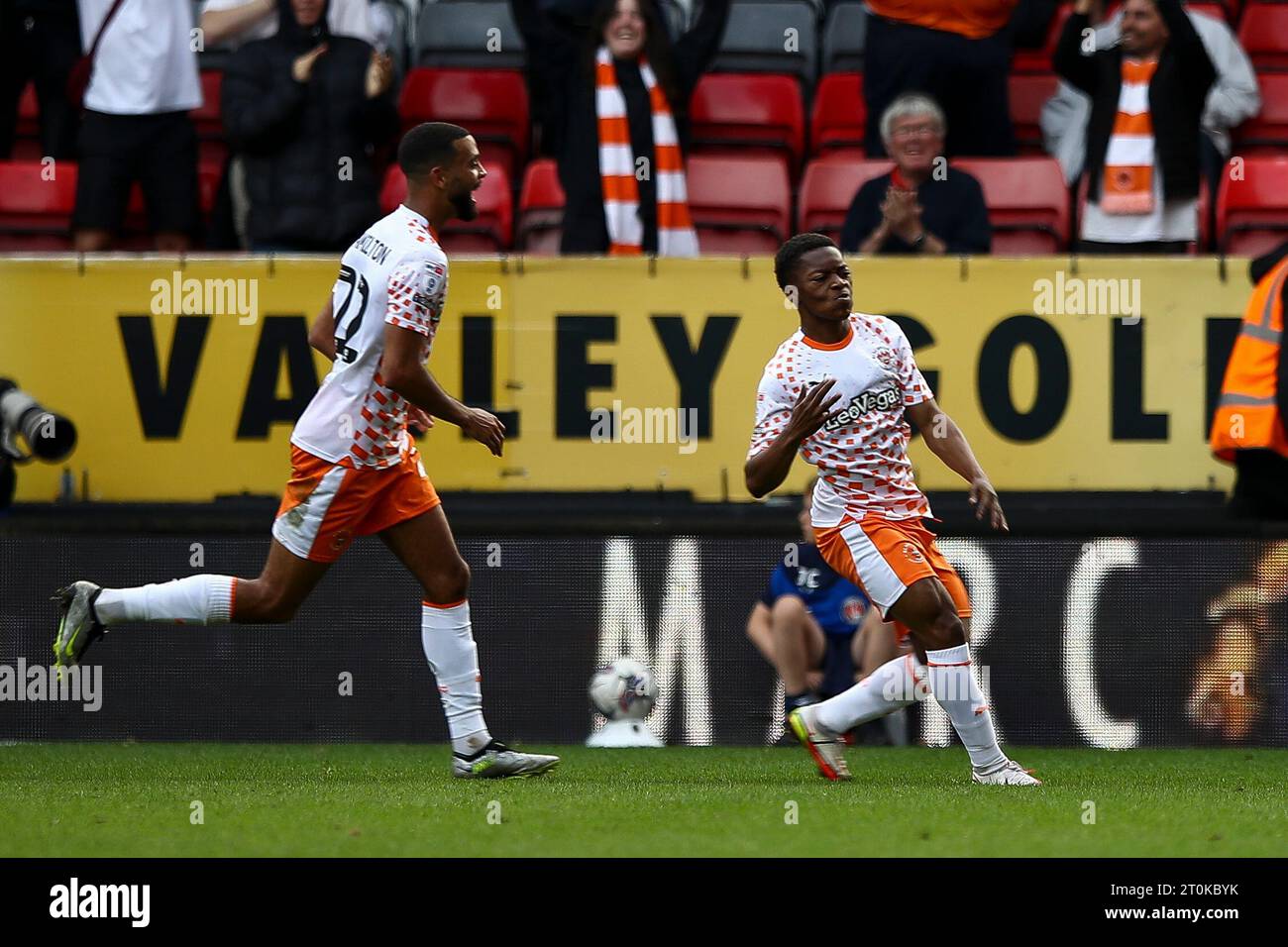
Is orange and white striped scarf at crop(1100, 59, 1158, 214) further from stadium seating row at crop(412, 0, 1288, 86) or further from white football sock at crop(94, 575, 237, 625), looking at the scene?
white football sock at crop(94, 575, 237, 625)

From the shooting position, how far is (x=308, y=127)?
10633mm

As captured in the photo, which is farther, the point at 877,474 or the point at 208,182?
the point at 208,182

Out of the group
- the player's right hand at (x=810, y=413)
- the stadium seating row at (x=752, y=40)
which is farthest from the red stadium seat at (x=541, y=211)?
the player's right hand at (x=810, y=413)

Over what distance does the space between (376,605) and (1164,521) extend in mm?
3480

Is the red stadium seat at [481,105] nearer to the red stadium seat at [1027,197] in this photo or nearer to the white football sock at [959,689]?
the red stadium seat at [1027,197]

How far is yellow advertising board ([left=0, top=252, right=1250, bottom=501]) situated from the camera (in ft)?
32.2

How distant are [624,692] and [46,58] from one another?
16.3 feet

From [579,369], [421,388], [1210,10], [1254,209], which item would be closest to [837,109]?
[1210,10]

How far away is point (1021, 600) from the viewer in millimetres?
9523

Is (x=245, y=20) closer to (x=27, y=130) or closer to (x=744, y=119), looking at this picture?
(x=27, y=130)

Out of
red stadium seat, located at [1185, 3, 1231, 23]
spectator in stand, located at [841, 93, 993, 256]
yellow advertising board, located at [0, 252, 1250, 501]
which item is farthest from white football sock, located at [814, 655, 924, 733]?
red stadium seat, located at [1185, 3, 1231, 23]

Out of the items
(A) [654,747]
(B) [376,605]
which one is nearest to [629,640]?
(A) [654,747]

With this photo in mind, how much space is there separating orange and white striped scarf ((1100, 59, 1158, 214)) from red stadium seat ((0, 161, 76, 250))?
5.25 metres

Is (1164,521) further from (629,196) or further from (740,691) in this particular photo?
(629,196)
